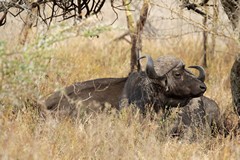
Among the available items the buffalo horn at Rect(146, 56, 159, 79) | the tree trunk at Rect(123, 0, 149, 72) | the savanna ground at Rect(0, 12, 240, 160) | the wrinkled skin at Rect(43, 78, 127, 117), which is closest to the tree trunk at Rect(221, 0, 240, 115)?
the savanna ground at Rect(0, 12, 240, 160)

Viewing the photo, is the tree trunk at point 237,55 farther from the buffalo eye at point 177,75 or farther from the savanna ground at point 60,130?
the buffalo eye at point 177,75

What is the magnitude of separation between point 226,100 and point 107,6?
45.8 ft

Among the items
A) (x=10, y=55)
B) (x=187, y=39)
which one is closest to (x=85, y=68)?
(x=187, y=39)

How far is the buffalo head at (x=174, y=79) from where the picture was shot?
8469 mm

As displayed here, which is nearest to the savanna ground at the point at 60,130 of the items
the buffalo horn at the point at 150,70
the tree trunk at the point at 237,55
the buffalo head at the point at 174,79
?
the tree trunk at the point at 237,55

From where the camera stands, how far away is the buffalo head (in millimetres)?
8469

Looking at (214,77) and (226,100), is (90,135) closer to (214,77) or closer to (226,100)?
(226,100)

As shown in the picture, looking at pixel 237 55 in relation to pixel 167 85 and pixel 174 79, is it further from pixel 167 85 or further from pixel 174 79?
pixel 167 85

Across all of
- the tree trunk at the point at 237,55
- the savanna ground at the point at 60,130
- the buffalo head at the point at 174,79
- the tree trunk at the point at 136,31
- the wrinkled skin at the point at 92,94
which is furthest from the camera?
the tree trunk at the point at 136,31

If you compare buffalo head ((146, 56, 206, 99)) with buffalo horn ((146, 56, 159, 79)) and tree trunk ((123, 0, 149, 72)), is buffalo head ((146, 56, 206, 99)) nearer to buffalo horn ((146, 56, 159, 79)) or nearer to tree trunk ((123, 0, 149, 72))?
buffalo horn ((146, 56, 159, 79))

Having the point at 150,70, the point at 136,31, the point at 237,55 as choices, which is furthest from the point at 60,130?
the point at 136,31

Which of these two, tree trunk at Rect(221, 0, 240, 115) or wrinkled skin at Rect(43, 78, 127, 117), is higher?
tree trunk at Rect(221, 0, 240, 115)

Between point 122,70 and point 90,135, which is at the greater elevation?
point 90,135

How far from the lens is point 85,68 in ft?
38.4
